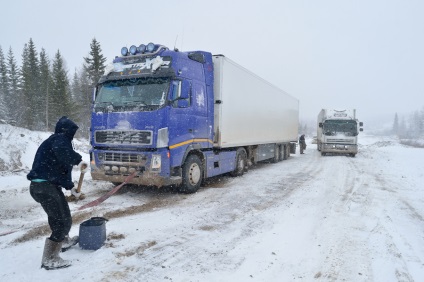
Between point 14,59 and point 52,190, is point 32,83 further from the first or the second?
point 52,190

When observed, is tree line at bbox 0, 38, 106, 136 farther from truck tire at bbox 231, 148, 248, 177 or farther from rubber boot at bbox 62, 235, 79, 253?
rubber boot at bbox 62, 235, 79, 253

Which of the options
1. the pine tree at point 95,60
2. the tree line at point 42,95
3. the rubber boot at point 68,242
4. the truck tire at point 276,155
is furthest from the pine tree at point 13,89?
the rubber boot at point 68,242

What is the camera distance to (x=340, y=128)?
2227cm

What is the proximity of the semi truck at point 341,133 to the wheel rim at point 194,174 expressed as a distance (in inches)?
634

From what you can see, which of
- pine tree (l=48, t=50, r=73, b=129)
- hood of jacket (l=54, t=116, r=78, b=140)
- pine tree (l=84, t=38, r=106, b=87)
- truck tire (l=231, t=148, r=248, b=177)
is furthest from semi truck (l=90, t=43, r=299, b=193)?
pine tree (l=48, t=50, r=73, b=129)

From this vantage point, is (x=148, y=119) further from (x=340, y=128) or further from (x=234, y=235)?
(x=340, y=128)

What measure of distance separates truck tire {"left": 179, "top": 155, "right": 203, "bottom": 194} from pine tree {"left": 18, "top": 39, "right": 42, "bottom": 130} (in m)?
38.7

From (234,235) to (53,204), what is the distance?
9.51 ft

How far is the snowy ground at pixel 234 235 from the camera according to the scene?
3842 mm

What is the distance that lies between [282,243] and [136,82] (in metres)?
5.39

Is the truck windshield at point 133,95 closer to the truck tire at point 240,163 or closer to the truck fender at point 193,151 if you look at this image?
the truck fender at point 193,151

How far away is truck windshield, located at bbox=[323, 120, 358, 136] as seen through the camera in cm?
2202

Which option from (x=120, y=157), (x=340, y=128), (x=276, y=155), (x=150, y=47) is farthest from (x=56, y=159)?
(x=340, y=128)

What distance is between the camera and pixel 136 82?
789cm
